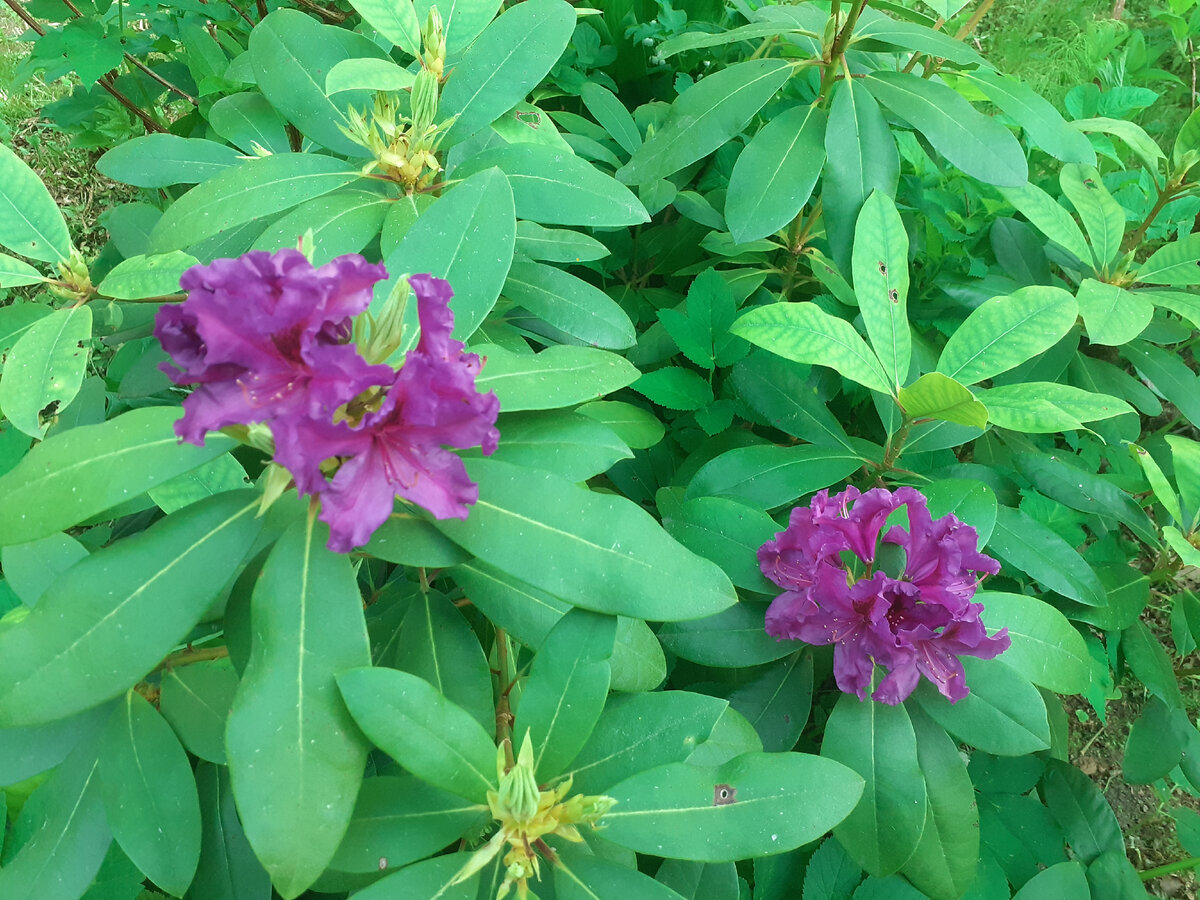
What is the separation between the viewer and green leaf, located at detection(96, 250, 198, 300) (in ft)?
3.61

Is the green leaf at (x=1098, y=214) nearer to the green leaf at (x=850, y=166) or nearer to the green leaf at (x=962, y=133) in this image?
the green leaf at (x=962, y=133)

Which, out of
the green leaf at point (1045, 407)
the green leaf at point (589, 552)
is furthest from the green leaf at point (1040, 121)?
the green leaf at point (589, 552)

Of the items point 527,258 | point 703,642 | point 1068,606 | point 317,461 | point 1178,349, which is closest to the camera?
point 317,461

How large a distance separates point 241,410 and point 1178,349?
2569 mm

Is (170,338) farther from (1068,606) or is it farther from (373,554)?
(1068,606)

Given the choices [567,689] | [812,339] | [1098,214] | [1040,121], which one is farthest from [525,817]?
[1098,214]

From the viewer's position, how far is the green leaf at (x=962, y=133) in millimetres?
1399

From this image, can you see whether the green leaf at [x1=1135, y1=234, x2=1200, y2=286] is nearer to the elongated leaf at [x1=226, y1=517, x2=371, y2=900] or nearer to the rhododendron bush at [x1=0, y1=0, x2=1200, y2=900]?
the rhododendron bush at [x1=0, y1=0, x2=1200, y2=900]

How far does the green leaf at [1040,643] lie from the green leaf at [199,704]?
3.53 feet

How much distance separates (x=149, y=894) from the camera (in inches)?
50.7

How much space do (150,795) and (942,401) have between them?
116cm

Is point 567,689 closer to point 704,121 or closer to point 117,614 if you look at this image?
point 117,614

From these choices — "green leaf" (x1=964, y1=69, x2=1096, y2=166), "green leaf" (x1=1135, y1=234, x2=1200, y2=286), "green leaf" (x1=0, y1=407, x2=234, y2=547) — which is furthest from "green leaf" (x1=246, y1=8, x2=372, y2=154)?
"green leaf" (x1=1135, y1=234, x2=1200, y2=286)

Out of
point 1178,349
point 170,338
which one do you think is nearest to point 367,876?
point 170,338
